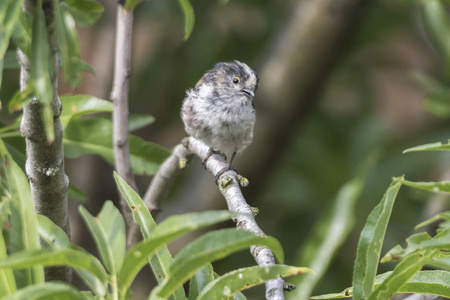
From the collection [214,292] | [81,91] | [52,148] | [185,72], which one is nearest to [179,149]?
[52,148]

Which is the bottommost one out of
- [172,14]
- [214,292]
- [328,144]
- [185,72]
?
[214,292]

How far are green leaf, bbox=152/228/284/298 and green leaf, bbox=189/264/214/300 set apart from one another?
0.77 feet

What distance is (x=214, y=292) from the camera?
1.36 m

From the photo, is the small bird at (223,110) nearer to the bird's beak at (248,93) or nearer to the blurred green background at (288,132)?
the bird's beak at (248,93)

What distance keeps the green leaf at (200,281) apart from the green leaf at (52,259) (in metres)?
0.33

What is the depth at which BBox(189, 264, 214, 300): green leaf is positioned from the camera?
59.3 inches

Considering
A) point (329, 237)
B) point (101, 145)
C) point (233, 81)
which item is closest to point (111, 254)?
point (101, 145)

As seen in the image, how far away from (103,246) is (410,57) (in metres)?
5.93

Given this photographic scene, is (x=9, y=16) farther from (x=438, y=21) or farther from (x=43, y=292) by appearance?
(x=438, y=21)

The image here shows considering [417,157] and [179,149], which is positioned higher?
[417,157]

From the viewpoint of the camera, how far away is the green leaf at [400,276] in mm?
1396

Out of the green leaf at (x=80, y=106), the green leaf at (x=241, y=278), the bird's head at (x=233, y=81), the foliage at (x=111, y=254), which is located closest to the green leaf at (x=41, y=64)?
the foliage at (x=111, y=254)

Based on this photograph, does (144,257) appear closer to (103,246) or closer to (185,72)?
(103,246)

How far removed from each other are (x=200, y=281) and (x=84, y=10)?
0.79 m
